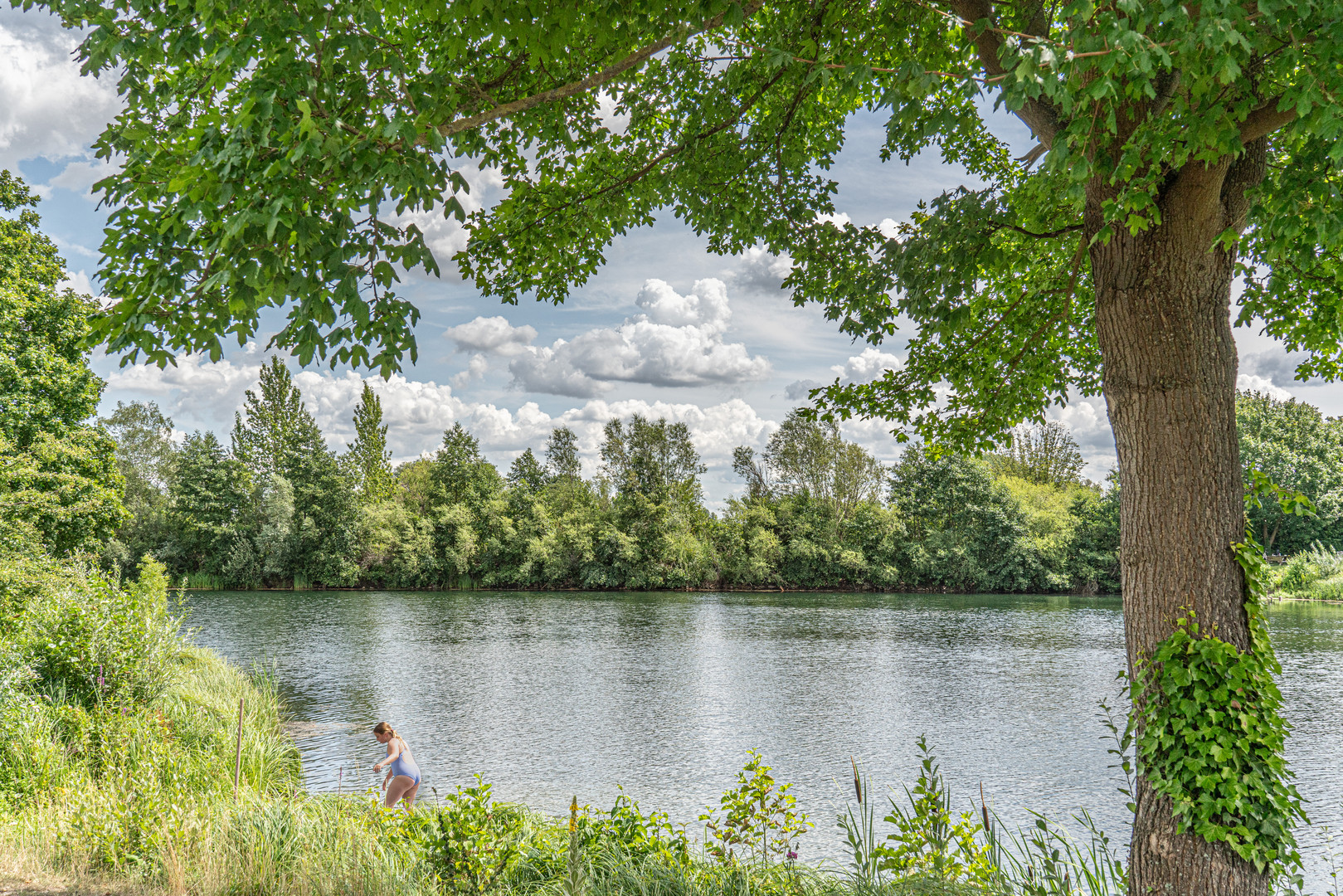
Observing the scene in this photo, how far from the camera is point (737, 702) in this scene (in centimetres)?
1493

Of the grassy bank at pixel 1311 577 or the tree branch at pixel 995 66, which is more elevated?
the tree branch at pixel 995 66

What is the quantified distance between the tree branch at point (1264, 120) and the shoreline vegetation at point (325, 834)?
141 inches

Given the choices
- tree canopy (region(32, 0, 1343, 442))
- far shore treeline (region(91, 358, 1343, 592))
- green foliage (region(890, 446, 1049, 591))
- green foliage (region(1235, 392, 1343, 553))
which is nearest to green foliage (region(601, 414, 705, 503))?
far shore treeline (region(91, 358, 1343, 592))

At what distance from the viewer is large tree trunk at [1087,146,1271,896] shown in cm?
384

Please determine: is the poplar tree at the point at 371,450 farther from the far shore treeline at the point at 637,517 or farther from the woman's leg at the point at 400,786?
the woman's leg at the point at 400,786

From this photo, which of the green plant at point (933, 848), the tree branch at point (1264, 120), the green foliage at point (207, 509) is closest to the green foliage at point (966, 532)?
the green plant at point (933, 848)

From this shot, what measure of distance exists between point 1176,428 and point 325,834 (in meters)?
5.95

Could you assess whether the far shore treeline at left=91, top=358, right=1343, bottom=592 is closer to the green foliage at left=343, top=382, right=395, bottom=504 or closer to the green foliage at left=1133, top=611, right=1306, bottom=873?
the green foliage at left=343, top=382, right=395, bottom=504

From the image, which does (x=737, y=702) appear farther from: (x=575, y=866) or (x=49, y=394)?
(x=49, y=394)

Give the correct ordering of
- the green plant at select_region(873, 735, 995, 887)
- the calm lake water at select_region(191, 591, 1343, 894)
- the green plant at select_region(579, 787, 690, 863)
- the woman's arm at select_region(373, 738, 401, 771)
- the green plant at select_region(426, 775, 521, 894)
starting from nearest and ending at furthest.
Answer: the green plant at select_region(873, 735, 995, 887) → the green plant at select_region(426, 775, 521, 894) → the green plant at select_region(579, 787, 690, 863) → the woman's arm at select_region(373, 738, 401, 771) → the calm lake water at select_region(191, 591, 1343, 894)

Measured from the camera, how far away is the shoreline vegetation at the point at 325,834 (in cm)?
433

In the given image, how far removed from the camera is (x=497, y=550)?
5025cm

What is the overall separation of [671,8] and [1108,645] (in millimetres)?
22826

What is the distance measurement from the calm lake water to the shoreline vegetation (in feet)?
6.72
